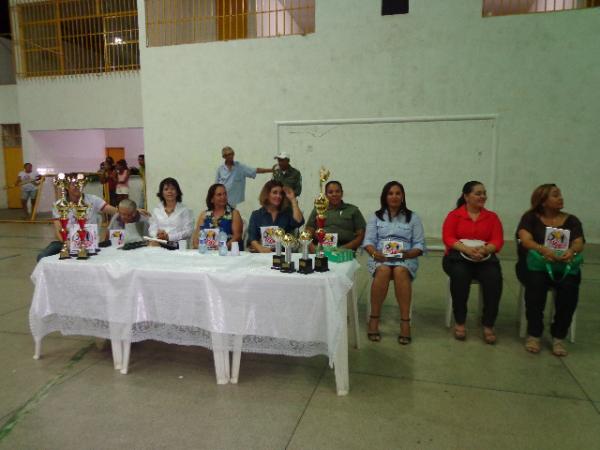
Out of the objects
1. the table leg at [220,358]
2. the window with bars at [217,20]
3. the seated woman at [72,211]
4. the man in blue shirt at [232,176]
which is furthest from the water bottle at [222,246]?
the window with bars at [217,20]

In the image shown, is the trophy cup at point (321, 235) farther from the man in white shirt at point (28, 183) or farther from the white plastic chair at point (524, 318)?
the man in white shirt at point (28, 183)

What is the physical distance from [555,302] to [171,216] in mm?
3232

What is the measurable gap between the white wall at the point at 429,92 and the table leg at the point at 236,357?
4.72 metres

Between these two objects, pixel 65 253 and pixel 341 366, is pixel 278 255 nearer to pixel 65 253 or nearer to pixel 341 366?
pixel 341 366

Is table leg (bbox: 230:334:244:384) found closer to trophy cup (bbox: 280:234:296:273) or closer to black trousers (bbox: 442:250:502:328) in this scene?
trophy cup (bbox: 280:234:296:273)

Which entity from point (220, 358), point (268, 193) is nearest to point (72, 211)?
point (268, 193)

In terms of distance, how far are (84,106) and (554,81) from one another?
1041 centimetres

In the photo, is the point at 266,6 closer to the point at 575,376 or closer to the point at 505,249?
the point at 505,249

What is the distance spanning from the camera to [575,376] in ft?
9.20

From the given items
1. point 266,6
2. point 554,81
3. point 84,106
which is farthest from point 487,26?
point 84,106

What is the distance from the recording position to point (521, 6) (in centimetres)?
696

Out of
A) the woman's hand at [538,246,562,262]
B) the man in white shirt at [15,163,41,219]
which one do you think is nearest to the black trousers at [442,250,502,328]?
the woman's hand at [538,246,562,262]

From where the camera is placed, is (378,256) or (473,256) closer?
(473,256)

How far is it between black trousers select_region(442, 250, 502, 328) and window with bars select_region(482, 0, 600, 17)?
16.4 ft
